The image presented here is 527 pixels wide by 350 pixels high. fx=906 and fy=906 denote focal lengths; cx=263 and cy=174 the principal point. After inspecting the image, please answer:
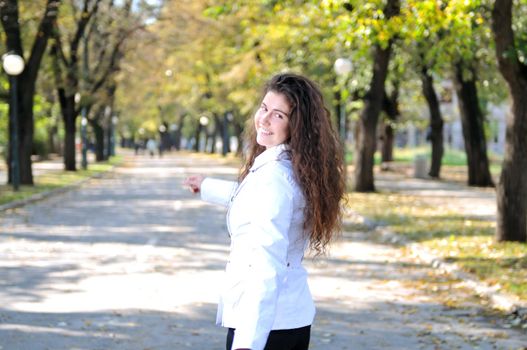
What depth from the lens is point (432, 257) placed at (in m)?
12.2

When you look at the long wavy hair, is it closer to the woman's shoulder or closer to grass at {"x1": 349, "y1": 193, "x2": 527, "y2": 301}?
the woman's shoulder

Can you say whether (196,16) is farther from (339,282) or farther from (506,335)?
(506,335)

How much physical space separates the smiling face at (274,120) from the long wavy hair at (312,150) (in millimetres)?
17

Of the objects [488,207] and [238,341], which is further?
[488,207]

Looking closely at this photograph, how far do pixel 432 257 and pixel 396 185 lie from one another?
18.5 metres

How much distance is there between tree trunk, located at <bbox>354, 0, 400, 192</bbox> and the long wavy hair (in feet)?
72.9

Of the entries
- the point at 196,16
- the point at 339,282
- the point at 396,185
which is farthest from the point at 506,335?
the point at 196,16

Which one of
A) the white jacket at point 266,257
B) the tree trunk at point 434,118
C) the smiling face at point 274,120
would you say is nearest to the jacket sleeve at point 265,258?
the white jacket at point 266,257

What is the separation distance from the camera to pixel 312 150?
9.58ft

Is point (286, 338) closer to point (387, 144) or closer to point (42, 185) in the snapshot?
point (42, 185)

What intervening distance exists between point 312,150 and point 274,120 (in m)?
0.16

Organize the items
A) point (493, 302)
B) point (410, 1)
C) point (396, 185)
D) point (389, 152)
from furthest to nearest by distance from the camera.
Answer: point (389, 152) < point (396, 185) < point (410, 1) < point (493, 302)

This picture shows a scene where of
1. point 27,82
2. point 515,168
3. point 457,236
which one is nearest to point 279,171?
point 515,168

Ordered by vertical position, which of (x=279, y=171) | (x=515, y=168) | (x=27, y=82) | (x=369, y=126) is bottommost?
(x=515, y=168)
